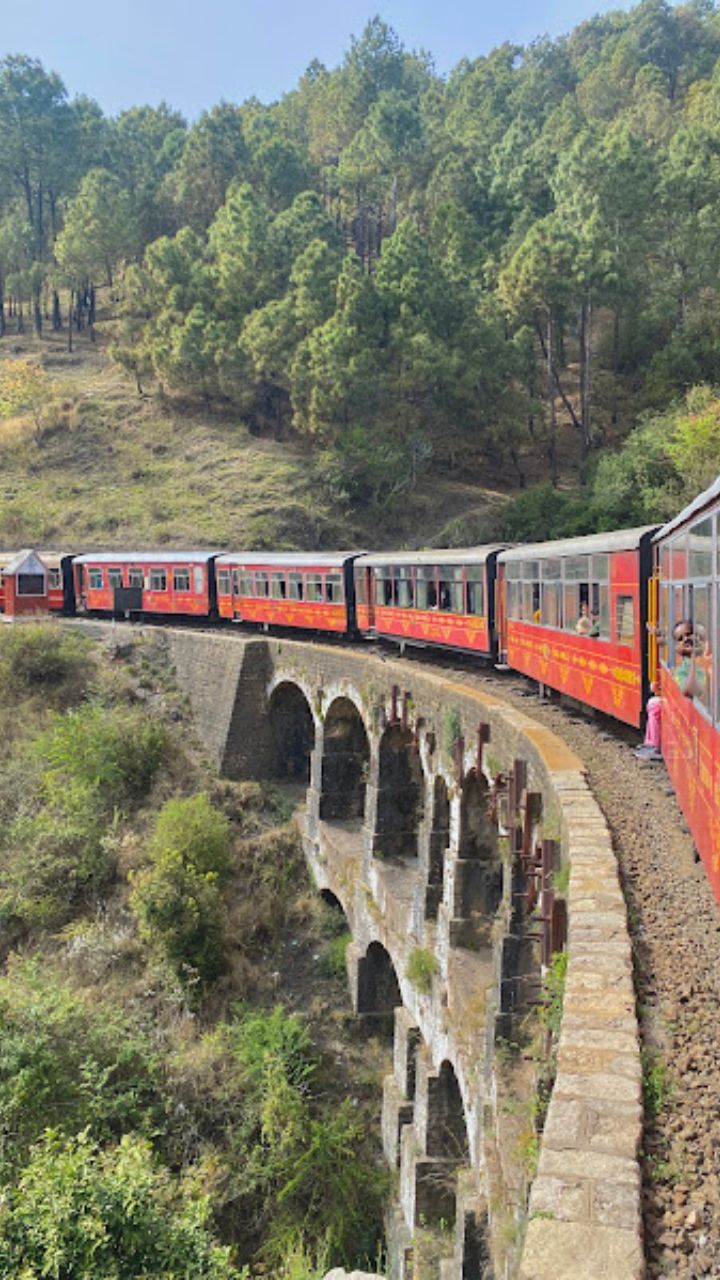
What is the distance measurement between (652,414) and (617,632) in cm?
2370

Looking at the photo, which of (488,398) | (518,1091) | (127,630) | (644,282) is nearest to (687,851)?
(518,1091)

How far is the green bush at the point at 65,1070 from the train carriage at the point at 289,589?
10.2m

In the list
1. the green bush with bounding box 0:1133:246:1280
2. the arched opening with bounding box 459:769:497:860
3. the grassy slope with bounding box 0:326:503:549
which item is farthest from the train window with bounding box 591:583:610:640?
the grassy slope with bounding box 0:326:503:549

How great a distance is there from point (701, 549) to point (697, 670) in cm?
73

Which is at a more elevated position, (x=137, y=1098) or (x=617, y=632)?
(x=617, y=632)

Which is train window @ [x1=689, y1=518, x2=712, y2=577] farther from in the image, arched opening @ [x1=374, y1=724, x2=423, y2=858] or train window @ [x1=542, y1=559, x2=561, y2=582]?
arched opening @ [x1=374, y1=724, x2=423, y2=858]

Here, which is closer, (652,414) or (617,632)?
(617,632)

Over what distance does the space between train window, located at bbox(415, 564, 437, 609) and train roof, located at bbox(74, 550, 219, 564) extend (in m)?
9.45

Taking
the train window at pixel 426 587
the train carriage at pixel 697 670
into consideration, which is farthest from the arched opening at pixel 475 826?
the train window at pixel 426 587

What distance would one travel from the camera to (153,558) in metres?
26.8

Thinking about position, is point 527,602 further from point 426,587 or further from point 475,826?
point 426,587

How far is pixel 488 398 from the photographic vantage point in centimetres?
3425

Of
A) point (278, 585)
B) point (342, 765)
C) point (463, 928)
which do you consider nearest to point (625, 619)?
point (463, 928)

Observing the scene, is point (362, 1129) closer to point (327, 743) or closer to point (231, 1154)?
point (231, 1154)
